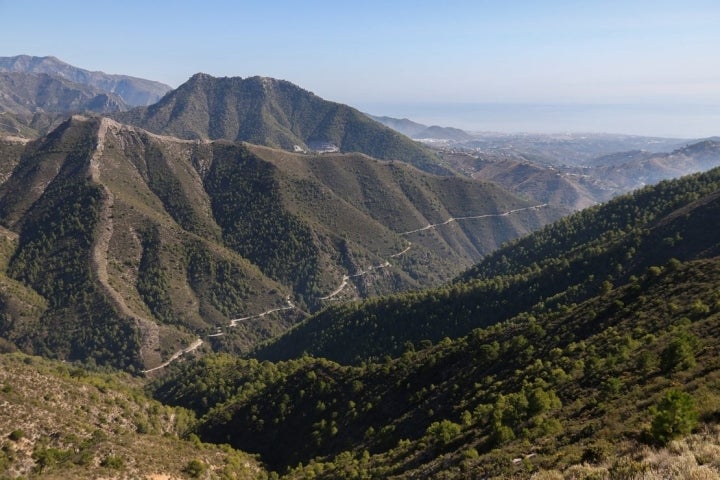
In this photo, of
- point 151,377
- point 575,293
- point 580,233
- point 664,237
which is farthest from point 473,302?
point 151,377

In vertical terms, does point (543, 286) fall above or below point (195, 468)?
above

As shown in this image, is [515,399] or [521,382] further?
[521,382]

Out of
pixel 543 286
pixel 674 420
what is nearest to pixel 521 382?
pixel 674 420

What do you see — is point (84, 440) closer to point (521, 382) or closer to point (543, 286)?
point (521, 382)

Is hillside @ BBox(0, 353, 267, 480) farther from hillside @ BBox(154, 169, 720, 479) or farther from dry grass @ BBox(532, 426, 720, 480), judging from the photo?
dry grass @ BBox(532, 426, 720, 480)

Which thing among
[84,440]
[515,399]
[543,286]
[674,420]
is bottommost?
[84,440]

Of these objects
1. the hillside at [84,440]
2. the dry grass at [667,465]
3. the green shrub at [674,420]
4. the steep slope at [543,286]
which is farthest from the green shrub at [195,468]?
the steep slope at [543,286]

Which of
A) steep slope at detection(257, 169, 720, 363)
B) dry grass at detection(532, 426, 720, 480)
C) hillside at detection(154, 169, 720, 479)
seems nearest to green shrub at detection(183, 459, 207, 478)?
hillside at detection(154, 169, 720, 479)
